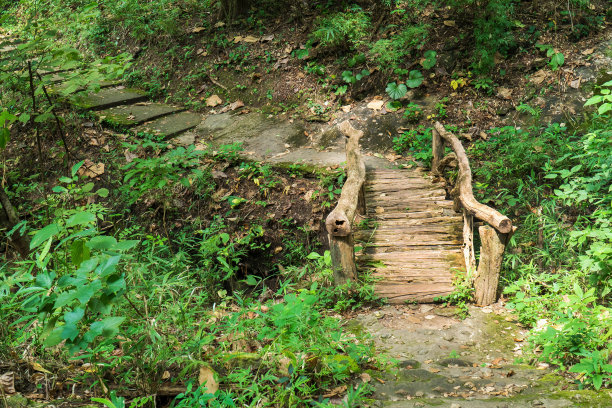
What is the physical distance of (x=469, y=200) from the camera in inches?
200

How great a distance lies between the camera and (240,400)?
7.94ft

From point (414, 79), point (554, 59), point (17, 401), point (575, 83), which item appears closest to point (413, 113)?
point (414, 79)

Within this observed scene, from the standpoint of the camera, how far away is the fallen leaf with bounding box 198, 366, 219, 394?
2.56m

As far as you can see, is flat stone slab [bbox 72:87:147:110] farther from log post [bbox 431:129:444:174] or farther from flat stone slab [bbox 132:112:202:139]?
log post [bbox 431:129:444:174]

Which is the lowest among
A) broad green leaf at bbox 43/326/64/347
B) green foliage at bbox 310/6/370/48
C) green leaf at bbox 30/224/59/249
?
broad green leaf at bbox 43/326/64/347

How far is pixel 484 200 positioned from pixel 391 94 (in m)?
2.86

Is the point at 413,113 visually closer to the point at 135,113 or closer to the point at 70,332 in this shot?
the point at 135,113

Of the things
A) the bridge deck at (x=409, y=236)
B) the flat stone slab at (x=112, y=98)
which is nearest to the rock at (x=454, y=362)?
the bridge deck at (x=409, y=236)

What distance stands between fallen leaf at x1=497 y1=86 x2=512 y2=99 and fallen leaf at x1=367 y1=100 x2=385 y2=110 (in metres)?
1.99

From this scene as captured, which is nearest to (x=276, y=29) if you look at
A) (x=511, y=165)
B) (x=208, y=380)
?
(x=511, y=165)

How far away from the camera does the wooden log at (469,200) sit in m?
4.36

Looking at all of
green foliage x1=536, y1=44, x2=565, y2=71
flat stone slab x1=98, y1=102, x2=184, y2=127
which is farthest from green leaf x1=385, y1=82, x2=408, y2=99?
flat stone slab x1=98, y1=102, x2=184, y2=127

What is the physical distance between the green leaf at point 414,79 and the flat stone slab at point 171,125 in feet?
13.1

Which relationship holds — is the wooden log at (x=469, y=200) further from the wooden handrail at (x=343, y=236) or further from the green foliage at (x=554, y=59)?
the green foliage at (x=554, y=59)
